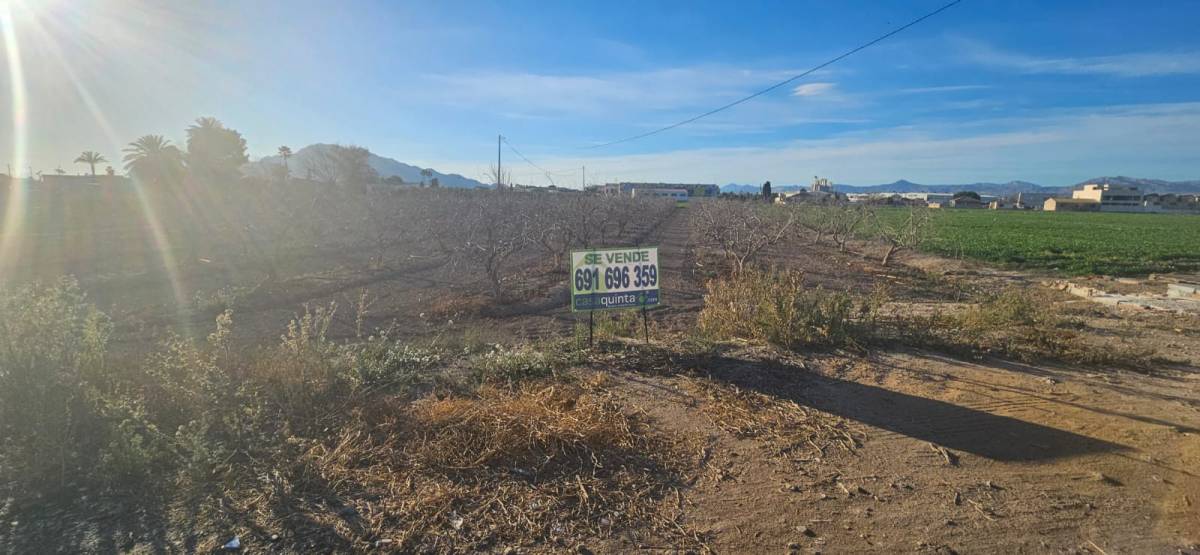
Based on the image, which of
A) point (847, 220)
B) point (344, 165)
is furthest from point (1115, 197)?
point (344, 165)

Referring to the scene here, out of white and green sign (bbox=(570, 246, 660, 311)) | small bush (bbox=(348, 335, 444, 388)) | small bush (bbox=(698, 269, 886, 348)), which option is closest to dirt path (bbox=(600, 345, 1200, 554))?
small bush (bbox=(698, 269, 886, 348))

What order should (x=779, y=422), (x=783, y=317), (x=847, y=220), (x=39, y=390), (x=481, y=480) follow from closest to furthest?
(x=481, y=480), (x=39, y=390), (x=779, y=422), (x=783, y=317), (x=847, y=220)

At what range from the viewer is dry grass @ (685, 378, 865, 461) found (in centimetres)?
348

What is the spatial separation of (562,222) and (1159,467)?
14.7m

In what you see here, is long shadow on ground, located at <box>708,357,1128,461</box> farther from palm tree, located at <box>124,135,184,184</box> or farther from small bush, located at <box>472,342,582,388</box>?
palm tree, located at <box>124,135,184,184</box>

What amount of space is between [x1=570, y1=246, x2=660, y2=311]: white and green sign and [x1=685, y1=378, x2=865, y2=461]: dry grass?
1424 mm

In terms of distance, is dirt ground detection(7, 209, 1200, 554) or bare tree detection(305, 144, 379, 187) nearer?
dirt ground detection(7, 209, 1200, 554)

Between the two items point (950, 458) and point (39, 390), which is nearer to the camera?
point (39, 390)

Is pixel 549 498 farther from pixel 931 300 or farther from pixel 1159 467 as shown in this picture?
pixel 931 300

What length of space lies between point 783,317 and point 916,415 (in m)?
1.80

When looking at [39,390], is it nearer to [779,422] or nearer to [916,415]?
[779,422]

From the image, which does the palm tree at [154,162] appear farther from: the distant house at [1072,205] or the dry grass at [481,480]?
the distant house at [1072,205]

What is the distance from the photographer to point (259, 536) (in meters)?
2.49

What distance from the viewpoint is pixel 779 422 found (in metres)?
3.79
